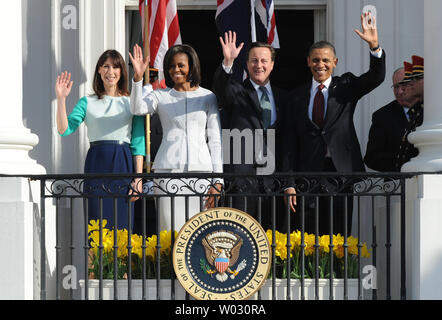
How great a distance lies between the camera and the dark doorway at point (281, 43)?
13.3m

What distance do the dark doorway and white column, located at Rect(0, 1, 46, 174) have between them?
469 centimetres

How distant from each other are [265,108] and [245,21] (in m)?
1.89

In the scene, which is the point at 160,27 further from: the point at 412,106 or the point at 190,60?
the point at 412,106

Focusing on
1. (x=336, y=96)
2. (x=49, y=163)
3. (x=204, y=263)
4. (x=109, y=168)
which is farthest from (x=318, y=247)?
(x=49, y=163)

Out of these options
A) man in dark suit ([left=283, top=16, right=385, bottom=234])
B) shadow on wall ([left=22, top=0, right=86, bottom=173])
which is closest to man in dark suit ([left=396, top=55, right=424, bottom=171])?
man in dark suit ([left=283, top=16, right=385, bottom=234])

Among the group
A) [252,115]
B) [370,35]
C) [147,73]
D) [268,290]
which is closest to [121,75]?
[147,73]

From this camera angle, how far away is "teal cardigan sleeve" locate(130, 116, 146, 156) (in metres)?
9.19

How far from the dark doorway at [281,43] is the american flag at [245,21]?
2.53 m

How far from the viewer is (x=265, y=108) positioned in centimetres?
895

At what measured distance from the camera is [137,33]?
11.1 meters

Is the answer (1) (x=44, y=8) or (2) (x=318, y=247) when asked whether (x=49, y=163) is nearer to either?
(1) (x=44, y=8)
